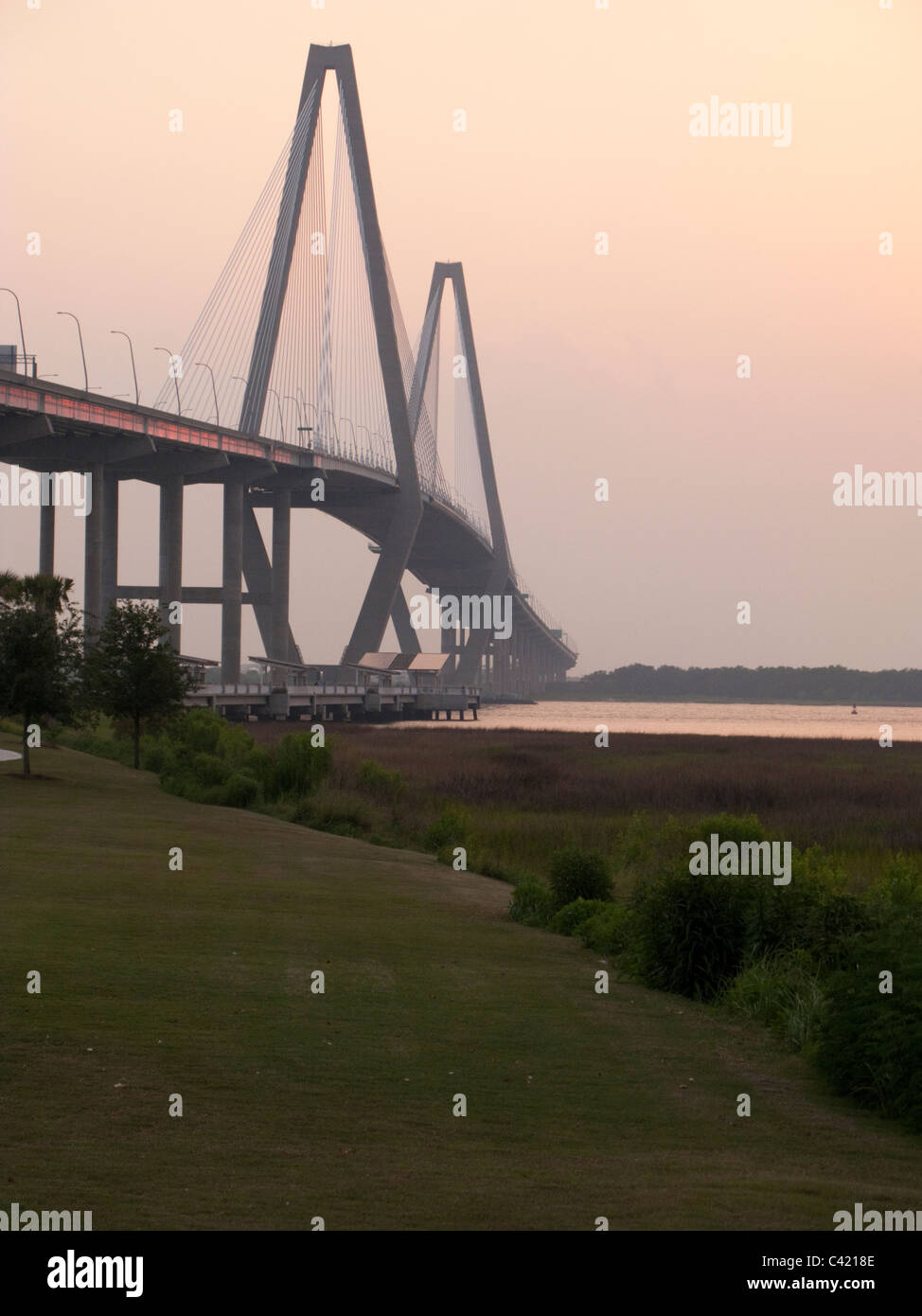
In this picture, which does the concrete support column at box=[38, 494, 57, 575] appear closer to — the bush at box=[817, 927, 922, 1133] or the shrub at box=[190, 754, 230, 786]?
the shrub at box=[190, 754, 230, 786]

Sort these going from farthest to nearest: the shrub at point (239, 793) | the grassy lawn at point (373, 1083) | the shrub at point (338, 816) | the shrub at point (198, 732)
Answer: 1. the shrub at point (198, 732)
2. the shrub at point (239, 793)
3. the shrub at point (338, 816)
4. the grassy lawn at point (373, 1083)

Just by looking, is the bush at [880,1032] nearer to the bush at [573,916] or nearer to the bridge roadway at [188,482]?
the bush at [573,916]

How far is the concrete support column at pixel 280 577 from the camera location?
7919 cm

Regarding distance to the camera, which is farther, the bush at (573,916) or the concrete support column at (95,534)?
the concrete support column at (95,534)

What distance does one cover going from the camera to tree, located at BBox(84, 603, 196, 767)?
116 ft

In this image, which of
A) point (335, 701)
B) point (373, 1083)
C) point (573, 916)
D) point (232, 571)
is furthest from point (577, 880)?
point (335, 701)

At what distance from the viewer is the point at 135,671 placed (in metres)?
35.6

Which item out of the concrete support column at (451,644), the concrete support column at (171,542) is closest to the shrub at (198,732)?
the concrete support column at (171,542)

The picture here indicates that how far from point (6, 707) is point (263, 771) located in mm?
5544

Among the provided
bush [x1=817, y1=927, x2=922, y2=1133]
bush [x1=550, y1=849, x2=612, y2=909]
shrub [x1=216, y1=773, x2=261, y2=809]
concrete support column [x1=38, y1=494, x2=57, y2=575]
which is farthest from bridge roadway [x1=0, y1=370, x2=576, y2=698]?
bush [x1=817, y1=927, x2=922, y2=1133]

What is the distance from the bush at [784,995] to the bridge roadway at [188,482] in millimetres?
41500

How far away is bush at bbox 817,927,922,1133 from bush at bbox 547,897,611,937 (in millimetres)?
5544

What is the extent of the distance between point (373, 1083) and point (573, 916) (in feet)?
22.7
